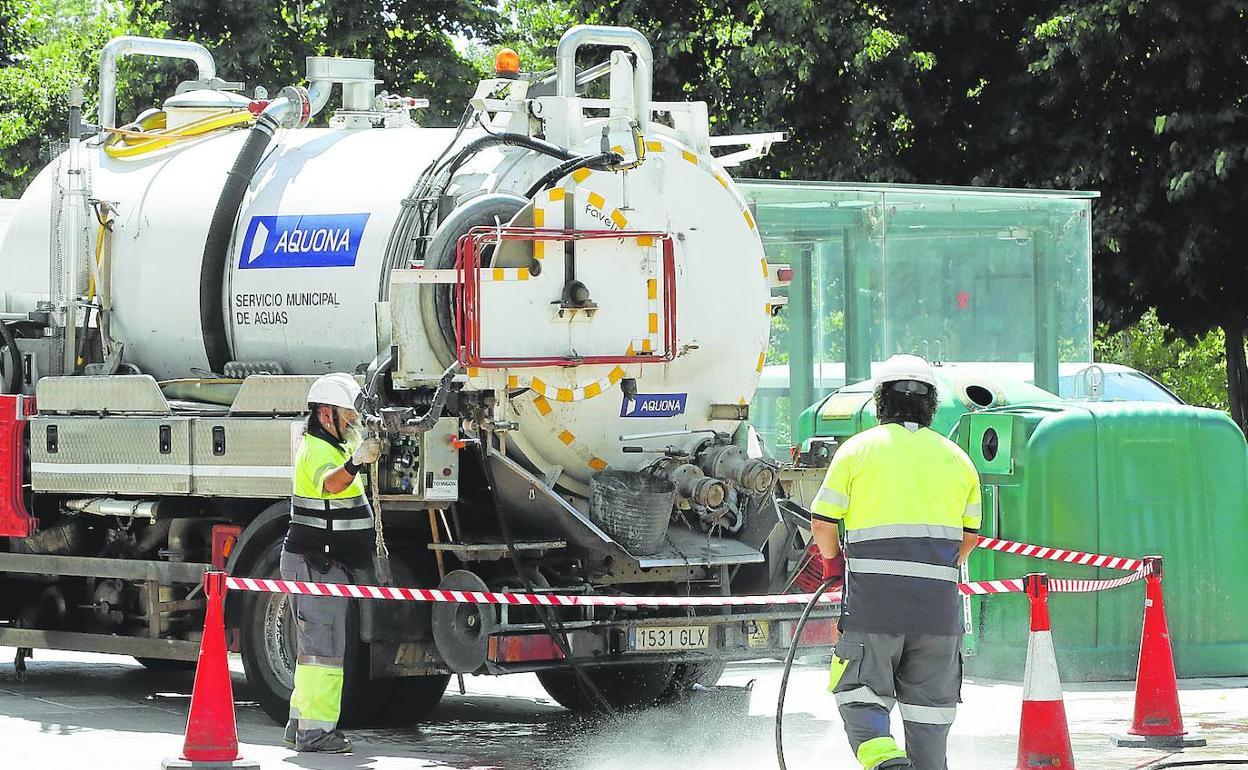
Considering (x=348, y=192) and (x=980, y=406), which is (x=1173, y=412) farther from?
(x=348, y=192)

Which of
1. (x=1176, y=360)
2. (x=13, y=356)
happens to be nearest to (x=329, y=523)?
(x=13, y=356)

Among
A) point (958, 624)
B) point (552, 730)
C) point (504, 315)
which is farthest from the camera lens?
point (552, 730)

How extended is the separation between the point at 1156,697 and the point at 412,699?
347cm

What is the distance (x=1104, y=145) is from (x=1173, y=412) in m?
8.90

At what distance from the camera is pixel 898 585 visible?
689cm

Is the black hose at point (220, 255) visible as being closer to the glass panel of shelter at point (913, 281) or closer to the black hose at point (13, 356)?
the black hose at point (13, 356)

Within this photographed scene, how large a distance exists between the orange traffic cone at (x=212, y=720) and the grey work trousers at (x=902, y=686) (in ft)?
8.90

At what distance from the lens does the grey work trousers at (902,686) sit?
271 inches

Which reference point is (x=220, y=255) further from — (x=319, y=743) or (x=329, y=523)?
(x=319, y=743)

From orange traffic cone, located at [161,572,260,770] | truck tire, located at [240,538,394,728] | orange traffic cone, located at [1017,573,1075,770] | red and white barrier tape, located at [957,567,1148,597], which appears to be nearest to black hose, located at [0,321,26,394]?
truck tire, located at [240,538,394,728]

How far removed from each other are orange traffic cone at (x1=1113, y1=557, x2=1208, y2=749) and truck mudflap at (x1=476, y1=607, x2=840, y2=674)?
147cm

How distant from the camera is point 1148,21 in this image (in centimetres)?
1927

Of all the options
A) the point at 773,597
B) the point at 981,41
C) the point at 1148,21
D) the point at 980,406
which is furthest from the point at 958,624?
the point at 981,41

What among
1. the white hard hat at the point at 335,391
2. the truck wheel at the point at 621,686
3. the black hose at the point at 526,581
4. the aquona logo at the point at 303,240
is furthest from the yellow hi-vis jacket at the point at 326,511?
the truck wheel at the point at 621,686
